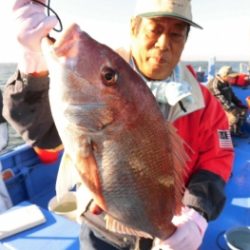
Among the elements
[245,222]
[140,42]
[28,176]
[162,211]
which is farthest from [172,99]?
[28,176]

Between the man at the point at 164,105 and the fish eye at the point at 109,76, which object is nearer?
the fish eye at the point at 109,76

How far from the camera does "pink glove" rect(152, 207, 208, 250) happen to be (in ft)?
5.05

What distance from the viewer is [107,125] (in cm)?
121

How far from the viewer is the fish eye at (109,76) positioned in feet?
4.00

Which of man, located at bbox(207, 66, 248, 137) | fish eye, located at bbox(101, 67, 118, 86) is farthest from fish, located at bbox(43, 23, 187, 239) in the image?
man, located at bbox(207, 66, 248, 137)

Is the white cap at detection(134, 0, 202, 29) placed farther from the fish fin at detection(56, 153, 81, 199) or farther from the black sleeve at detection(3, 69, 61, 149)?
the fish fin at detection(56, 153, 81, 199)

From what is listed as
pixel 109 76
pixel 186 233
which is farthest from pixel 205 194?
pixel 109 76

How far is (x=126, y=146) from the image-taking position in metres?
1.23

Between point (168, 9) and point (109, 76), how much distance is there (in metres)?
0.58

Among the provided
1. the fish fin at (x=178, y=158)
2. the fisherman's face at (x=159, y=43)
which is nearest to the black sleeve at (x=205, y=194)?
the fish fin at (x=178, y=158)

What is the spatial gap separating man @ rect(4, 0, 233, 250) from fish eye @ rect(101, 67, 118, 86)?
0.32m

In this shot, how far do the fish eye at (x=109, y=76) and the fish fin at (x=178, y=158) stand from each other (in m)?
0.29

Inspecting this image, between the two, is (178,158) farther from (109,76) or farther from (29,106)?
(29,106)

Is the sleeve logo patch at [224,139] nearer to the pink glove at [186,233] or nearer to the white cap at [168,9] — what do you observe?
the pink glove at [186,233]
